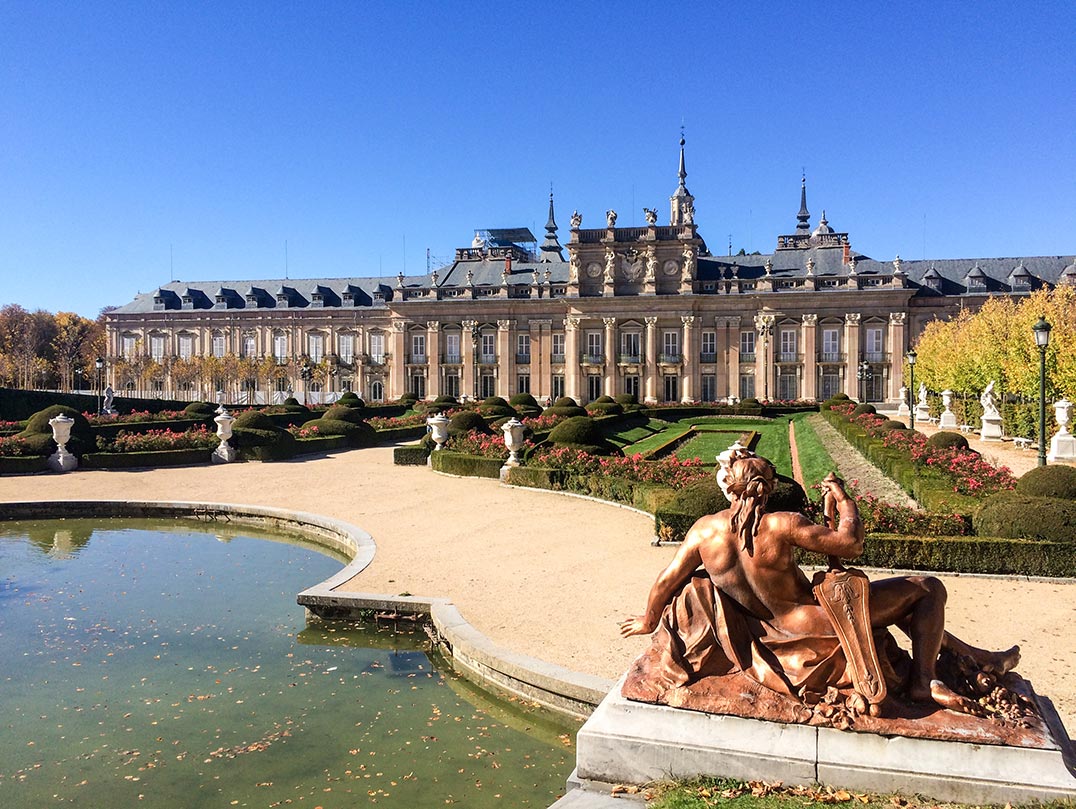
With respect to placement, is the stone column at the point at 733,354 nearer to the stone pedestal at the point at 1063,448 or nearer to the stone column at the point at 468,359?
the stone column at the point at 468,359

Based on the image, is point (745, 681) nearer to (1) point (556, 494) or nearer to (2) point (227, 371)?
(1) point (556, 494)

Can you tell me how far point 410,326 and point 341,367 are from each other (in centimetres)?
688

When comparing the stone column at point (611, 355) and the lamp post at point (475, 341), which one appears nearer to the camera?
the stone column at point (611, 355)

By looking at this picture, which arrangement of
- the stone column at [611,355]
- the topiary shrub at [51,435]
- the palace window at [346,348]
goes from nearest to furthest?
1. the topiary shrub at [51,435]
2. the stone column at [611,355]
3. the palace window at [346,348]

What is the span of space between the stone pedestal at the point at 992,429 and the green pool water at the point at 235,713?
25.6 m

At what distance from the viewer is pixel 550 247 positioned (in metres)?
68.9

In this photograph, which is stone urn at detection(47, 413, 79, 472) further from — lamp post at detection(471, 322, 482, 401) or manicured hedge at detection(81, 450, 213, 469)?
lamp post at detection(471, 322, 482, 401)

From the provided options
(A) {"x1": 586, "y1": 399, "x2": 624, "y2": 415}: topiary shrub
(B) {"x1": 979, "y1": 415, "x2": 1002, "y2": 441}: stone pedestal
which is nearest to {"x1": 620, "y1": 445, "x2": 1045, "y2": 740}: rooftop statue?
(B) {"x1": 979, "y1": 415, "x2": 1002, "y2": 441}: stone pedestal

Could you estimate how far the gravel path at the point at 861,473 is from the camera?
16266 mm

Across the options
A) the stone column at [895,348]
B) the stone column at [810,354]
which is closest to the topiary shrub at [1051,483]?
the stone column at [895,348]

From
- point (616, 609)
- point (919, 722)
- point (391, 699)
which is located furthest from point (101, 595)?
point (919, 722)

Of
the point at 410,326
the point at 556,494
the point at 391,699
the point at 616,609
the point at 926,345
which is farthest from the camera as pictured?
the point at 410,326

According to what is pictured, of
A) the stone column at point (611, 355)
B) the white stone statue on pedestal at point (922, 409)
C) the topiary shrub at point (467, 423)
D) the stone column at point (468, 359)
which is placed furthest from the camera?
the stone column at point (468, 359)

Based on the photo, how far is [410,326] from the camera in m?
61.8
